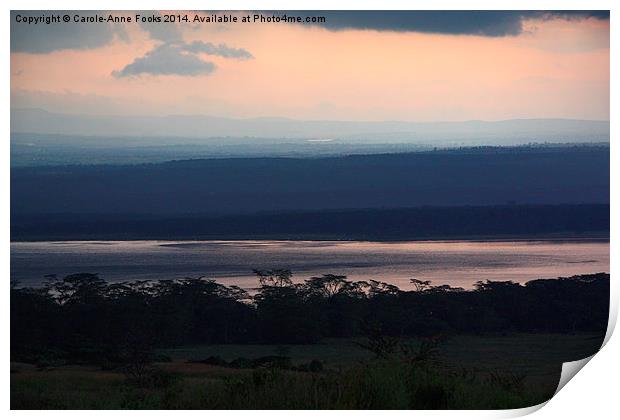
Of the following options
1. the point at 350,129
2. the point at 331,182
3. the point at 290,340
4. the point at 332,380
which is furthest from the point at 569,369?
the point at 350,129

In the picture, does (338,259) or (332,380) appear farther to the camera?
(338,259)

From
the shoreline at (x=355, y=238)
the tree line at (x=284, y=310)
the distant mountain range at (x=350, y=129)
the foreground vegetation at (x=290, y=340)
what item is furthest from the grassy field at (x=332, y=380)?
the distant mountain range at (x=350, y=129)

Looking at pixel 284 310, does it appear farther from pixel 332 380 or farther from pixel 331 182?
pixel 331 182

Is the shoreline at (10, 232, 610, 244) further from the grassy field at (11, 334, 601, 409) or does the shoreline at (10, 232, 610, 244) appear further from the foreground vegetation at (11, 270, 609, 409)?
the grassy field at (11, 334, 601, 409)

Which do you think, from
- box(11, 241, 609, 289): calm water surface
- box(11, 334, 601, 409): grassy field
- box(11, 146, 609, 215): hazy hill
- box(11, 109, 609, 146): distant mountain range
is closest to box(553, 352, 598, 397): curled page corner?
box(11, 334, 601, 409): grassy field

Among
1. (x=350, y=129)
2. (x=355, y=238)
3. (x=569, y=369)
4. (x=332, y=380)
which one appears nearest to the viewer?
(x=332, y=380)
